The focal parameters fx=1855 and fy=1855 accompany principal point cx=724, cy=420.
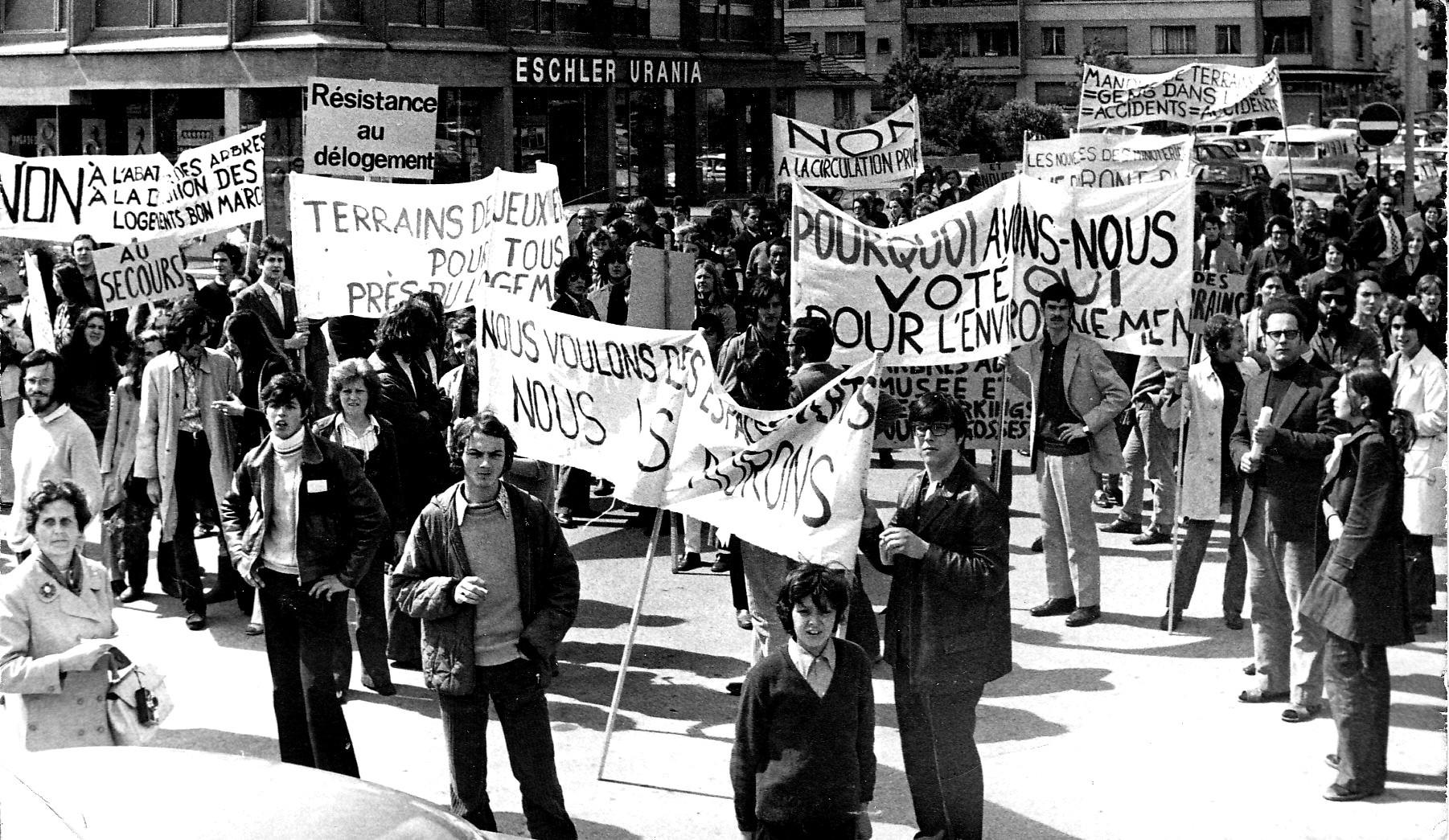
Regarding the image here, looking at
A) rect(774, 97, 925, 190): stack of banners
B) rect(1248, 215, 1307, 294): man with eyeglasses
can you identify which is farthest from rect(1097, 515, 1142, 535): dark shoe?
rect(774, 97, 925, 190): stack of banners

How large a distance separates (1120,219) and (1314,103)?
73.2m

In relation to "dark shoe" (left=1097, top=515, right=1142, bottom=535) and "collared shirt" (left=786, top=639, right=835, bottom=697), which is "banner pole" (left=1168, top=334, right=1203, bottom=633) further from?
"collared shirt" (left=786, top=639, right=835, bottom=697)

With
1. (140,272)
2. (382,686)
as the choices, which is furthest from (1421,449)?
(140,272)

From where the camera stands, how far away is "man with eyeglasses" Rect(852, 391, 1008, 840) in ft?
21.9

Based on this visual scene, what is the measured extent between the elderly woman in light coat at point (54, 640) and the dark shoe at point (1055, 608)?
537 centimetres

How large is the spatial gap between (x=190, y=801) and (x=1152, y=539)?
8.25 meters

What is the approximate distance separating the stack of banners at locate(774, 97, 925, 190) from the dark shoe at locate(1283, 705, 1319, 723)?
1140 centimetres

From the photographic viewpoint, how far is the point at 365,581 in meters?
9.12

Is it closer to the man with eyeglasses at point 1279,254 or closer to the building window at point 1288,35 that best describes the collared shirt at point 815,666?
the man with eyeglasses at point 1279,254

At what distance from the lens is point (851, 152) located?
1972 centimetres

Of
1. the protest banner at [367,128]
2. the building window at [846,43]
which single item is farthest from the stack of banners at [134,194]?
the building window at [846,43]

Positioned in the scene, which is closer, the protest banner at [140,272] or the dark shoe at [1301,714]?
the dark shoe at [1301,714]

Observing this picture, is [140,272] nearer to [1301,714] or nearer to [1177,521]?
[1177,521]

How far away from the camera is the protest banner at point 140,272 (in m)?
13.2
